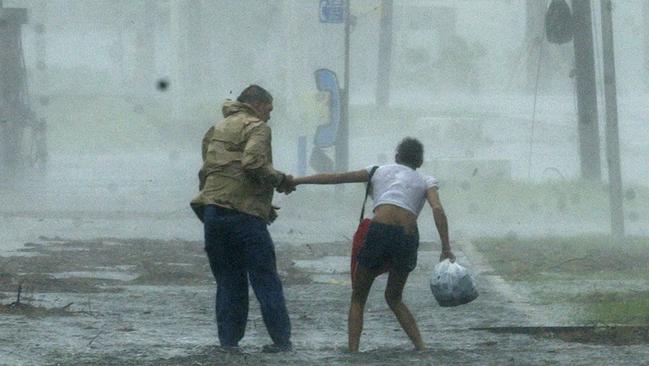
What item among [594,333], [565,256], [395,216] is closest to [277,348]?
[395,216]

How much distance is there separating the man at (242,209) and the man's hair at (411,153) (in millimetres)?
685

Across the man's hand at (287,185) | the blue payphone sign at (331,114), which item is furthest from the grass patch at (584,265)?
the blue payphone sign at (331,114)

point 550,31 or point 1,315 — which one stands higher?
point 550,31

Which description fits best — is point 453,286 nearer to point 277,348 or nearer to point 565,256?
point 277,348

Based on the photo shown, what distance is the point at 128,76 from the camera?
79188 mm

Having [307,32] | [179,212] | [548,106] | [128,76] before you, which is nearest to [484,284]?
[179,212]

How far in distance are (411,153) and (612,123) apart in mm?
8388

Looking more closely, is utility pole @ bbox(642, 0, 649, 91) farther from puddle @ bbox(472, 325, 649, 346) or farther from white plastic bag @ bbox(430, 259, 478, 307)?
white plastic bag @ bbox(430, 259, 478, 307)

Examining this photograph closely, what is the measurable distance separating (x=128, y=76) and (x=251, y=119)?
70.4 m

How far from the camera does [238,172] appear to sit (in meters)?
9.45

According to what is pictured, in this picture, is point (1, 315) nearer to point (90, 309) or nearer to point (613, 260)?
point (90, 309)

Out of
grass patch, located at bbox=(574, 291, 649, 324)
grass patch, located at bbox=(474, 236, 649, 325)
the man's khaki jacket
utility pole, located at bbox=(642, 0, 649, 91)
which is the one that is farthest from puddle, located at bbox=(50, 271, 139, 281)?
utility pole, located at bbox=(642, 0, 649, 91)

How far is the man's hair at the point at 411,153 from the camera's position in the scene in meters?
9.50

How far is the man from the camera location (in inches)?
372
